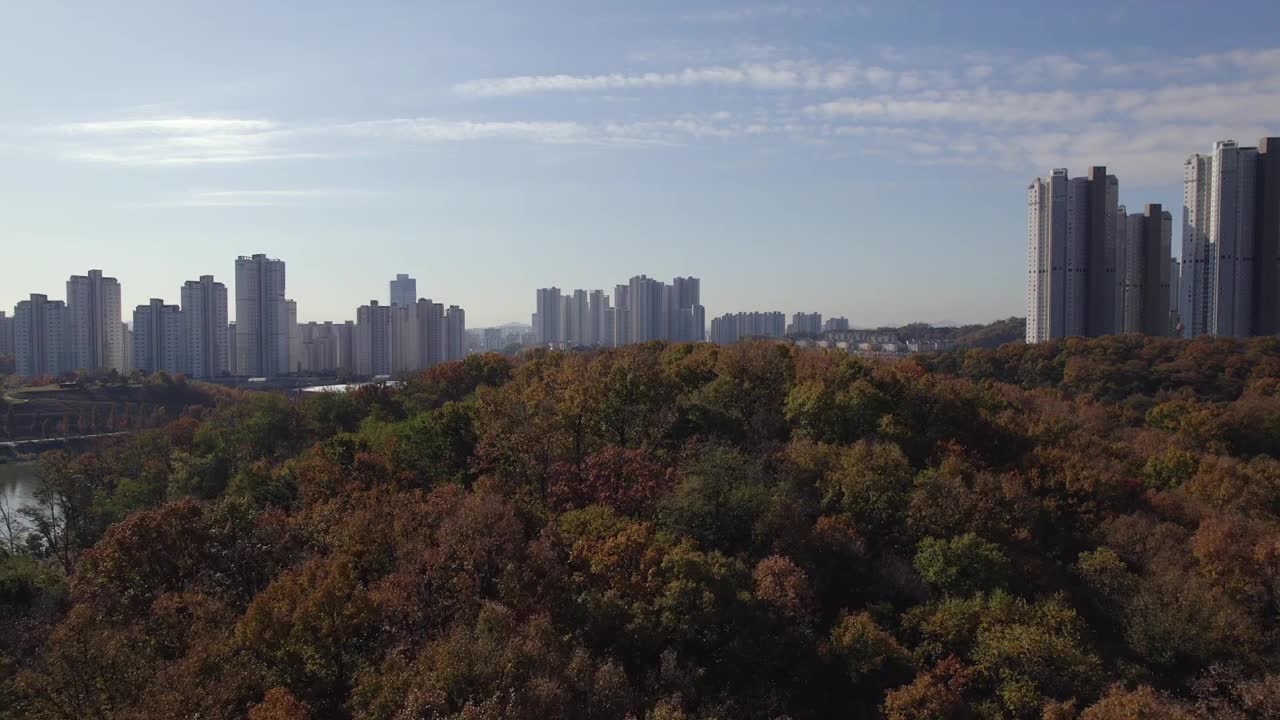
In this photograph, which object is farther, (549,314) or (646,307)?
(549,314)

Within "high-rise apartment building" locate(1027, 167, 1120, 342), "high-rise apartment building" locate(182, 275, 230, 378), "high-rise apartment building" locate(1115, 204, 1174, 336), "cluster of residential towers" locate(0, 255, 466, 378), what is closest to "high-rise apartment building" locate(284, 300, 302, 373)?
"cluster of residential towers" locate(0, 255, 466, 378)

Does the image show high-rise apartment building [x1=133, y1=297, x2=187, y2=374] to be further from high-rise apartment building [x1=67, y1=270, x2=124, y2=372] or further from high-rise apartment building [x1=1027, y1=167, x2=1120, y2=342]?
high-rise apartment building [x1=1027, y1=167, x2=1120, y2=342]

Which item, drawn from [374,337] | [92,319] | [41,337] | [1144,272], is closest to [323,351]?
[374,337]

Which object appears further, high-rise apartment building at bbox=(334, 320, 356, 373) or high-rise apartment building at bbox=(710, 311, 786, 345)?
high-rise apartment building at bbox=(710, 311, 786, 345)

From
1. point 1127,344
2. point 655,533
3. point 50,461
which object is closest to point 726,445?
point 655,533

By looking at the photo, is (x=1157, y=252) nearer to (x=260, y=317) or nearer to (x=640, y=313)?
(x=640, y=313)

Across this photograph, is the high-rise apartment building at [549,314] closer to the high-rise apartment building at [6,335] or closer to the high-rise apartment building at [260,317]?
the high-rise apartment building at [260,317]
